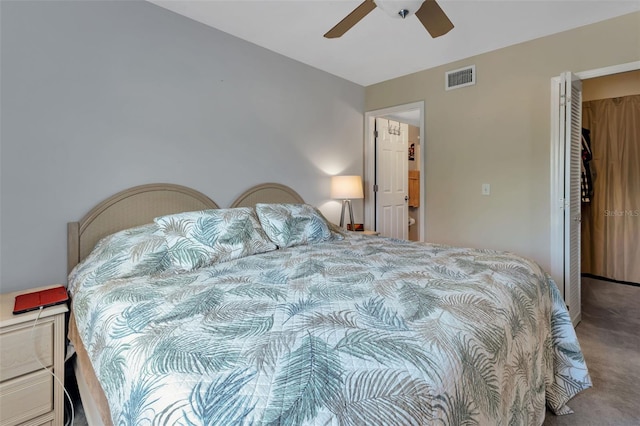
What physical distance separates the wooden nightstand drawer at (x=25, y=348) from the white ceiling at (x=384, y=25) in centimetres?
216

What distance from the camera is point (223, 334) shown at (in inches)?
36.4

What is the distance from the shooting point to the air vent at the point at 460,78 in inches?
124

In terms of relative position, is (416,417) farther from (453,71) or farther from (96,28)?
(453,71)

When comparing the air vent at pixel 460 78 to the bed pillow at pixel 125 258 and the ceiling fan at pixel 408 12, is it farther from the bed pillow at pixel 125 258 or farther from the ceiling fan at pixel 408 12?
the bed pillow at pixel 125 258

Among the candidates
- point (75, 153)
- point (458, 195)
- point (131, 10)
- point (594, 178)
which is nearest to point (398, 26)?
point (458, 195)

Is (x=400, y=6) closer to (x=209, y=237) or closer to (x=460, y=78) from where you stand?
(x=209, y=237)

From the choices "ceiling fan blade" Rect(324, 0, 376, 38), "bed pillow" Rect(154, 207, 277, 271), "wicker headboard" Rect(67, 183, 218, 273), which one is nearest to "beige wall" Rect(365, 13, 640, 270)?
"ceiling fan blade" Rect(324, 0, 376, 38)

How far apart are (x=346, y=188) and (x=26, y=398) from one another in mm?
2775

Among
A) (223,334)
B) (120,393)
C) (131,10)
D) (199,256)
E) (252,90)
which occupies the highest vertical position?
(131,10)

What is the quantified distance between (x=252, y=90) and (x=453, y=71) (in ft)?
6.74

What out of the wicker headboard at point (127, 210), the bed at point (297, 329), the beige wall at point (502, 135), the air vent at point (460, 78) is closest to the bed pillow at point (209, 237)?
the bed at point (297, 329)

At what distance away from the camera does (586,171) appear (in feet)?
12.7

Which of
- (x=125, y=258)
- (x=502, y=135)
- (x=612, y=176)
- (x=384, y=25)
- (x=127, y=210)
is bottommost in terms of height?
(x=125, y=258)

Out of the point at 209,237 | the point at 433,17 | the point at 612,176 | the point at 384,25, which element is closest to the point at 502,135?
the point at 384,25
